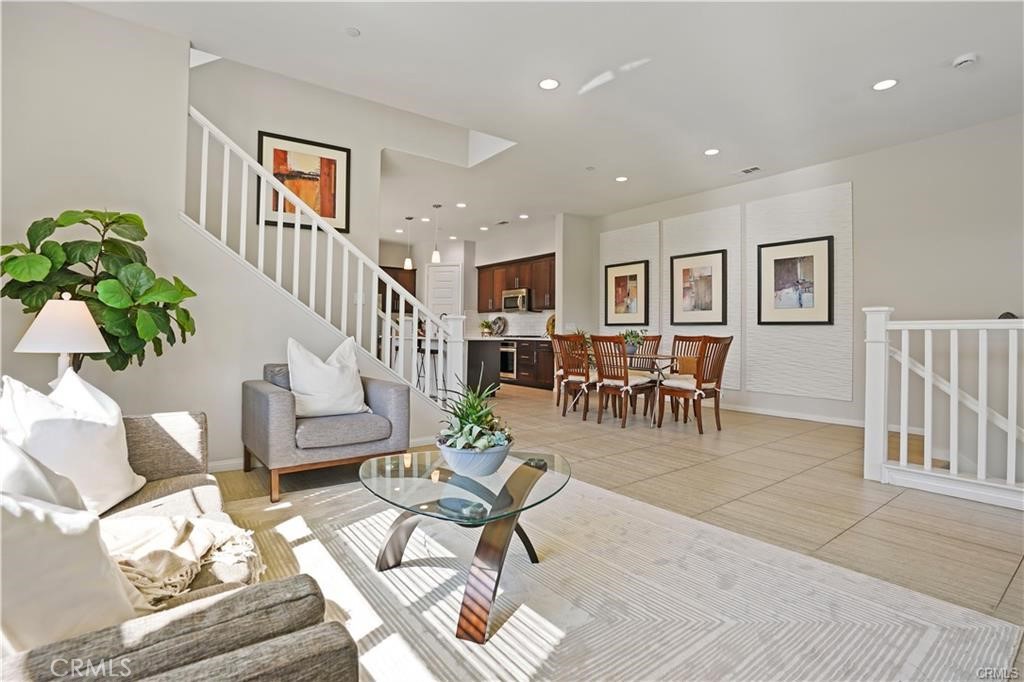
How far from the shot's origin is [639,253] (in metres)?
7.50

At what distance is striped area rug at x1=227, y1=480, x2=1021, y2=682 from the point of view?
150cm

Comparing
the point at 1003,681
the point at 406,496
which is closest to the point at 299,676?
the point at 406,496

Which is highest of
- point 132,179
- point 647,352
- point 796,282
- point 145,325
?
point 132,179

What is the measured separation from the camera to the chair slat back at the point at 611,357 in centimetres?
505

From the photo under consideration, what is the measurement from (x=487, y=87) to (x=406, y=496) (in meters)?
3.35

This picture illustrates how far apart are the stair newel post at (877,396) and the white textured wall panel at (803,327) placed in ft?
7.39

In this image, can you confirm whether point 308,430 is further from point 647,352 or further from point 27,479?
point 647,352

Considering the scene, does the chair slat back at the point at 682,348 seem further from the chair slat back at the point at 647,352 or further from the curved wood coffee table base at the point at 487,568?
the curved wood coffee table base at the point at 487,568

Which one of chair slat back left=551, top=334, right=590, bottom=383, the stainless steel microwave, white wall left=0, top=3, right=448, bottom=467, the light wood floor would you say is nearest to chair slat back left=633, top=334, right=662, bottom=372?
chair slat back left=551, top=334, right=590, bottom=383

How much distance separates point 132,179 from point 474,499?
3.18 meters

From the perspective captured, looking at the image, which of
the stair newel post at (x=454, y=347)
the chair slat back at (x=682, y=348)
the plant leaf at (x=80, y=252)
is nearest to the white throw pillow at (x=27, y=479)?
the plant leaf at (x=80, y=252)

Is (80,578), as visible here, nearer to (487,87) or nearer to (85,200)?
(85,200)

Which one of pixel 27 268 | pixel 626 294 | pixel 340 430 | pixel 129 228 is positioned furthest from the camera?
pixel 626 294

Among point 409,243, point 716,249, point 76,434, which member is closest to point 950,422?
point 716,249
